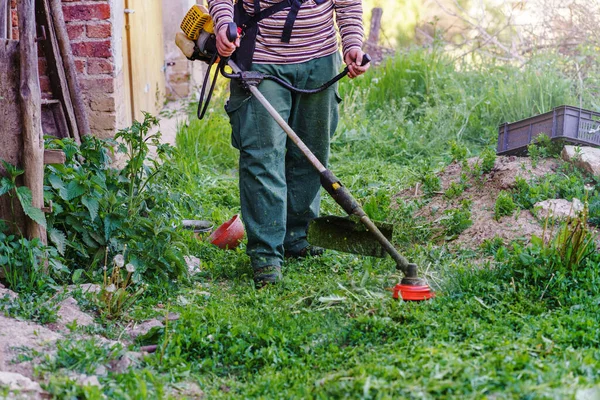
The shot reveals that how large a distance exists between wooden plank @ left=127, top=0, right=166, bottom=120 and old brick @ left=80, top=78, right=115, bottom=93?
0.73 meters

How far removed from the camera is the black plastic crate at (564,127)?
5.37m

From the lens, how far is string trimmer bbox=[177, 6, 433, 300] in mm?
3584

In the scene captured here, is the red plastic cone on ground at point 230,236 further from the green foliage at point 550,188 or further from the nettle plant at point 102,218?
the green foliage at point 550,188

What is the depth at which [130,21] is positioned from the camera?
6.38m

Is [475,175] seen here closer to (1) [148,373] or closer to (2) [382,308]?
(2) [382,308]

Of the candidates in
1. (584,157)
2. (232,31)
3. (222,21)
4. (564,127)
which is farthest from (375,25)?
(232,31)

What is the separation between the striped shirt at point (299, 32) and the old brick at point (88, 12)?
1.42m

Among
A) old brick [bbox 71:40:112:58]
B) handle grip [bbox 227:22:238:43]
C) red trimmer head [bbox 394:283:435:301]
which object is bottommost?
red trimmer head [bbox 394:283:435:301]

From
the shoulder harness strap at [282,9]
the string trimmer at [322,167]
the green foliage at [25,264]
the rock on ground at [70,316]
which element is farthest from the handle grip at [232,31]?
the rock on ground at [70,316]

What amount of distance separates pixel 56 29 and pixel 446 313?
124 inches

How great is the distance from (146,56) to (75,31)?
2023 millimetres

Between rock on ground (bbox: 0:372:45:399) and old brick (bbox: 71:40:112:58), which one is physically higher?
old brick (bbox: 71:40:112:58)

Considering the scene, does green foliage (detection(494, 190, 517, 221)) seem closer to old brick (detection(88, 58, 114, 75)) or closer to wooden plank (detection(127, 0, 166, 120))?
old brick (detection(88, 58, 114, 75))

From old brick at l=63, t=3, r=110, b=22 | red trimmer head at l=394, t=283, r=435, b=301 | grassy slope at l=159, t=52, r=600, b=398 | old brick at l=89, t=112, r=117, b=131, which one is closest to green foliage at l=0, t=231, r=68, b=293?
grassy slope at l=159, t=52, r=600, b=398
